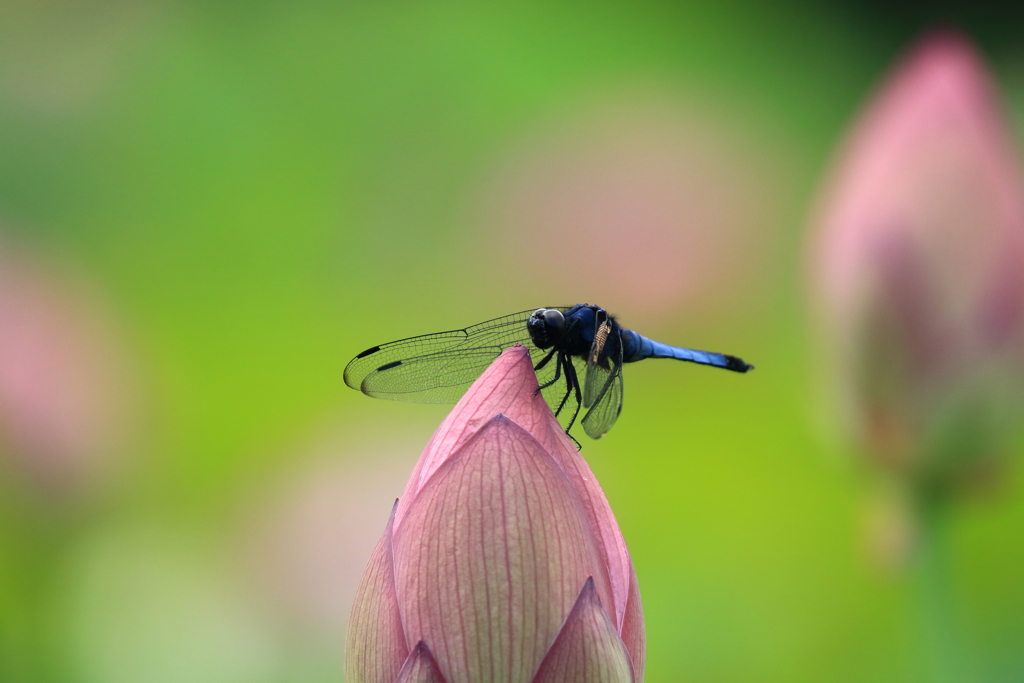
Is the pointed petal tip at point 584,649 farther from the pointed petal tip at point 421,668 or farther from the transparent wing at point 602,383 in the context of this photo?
the transparent wing at point 602,383

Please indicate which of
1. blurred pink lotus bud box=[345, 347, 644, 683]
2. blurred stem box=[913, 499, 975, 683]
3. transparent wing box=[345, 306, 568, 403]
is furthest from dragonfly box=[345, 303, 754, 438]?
blurred stem box=[913, 499, 975, 683]

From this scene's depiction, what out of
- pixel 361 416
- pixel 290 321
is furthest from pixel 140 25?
pixel 361 416

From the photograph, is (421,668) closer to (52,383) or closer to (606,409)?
(606,409)

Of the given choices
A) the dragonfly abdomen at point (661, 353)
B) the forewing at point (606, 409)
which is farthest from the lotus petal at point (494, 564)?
the dragonfly abdomen at point (661, 353)

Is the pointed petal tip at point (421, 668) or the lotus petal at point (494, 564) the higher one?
the lotus petal at point (494, 564)

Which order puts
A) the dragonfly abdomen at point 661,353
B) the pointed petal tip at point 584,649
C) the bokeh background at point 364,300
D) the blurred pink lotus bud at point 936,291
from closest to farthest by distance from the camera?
the pointed petal tip at point 584,649 → the dragonfly abdomen at point 661,353 → the blurred pink lotus bud at point 936,291 → the bokeh background at point 364,300

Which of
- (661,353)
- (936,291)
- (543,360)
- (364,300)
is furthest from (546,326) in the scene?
(364,300)

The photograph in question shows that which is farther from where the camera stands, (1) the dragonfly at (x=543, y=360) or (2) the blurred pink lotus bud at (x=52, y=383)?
(2) the blurred pink lotus bud at (x=52, y=383)
